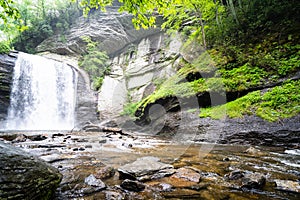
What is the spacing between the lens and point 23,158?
1481mm

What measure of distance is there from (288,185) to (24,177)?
8.22 feet

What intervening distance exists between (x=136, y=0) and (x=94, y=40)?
23.3 m

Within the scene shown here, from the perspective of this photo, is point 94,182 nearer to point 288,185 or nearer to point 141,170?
point 141,170

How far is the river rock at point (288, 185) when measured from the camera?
1.70 meters

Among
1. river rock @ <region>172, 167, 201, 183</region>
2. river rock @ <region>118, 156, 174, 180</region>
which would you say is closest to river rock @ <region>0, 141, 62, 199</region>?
river rock @ <region>118, 156, 174, 180</region>

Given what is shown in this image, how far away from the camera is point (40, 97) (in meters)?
16.0

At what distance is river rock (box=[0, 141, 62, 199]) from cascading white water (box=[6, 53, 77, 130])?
1559cm

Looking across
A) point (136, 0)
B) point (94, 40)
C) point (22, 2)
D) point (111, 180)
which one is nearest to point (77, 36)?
point (94, 40)

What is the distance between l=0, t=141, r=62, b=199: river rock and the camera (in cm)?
117

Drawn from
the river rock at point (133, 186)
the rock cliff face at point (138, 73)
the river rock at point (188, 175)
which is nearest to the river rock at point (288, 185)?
the river rock at point (188, 175)

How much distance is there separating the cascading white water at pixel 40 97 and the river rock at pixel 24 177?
1559cm

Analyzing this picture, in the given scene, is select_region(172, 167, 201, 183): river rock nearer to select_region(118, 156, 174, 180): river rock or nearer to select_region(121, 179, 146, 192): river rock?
select_region(118, 156, 174, 180): river rock

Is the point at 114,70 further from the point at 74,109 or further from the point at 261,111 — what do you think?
the point at 261,111

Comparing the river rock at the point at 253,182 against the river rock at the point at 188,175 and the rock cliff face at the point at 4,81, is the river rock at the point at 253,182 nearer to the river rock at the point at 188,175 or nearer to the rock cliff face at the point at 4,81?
the river rock at the point at 188,175
